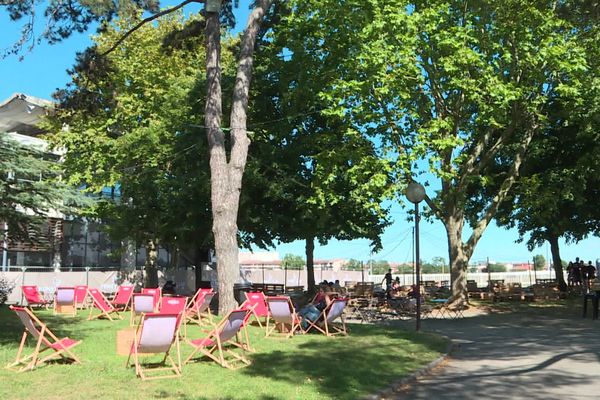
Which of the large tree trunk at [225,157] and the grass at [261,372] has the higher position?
the large tree trunk at [225,157]

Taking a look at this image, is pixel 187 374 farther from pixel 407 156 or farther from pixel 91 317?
pixel 407 156

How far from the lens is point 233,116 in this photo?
16953 millimetres

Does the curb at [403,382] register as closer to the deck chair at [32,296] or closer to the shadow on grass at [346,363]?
the shadow on grass at [346,363]

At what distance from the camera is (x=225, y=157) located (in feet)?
54.6

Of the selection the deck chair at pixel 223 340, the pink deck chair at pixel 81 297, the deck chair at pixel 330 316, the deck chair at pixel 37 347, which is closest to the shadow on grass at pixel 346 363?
the deck chair at pixel 223 340

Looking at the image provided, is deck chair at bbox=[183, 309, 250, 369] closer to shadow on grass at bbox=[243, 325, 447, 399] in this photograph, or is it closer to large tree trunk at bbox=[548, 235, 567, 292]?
shadow on grass at bbox=[243, 325, 447, 399]

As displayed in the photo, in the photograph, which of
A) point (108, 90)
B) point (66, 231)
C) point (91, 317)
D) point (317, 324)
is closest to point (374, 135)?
point (317, 324)

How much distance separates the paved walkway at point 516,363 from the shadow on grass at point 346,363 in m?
0.43

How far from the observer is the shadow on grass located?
7344 millimetres

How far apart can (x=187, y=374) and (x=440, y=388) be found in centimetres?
349

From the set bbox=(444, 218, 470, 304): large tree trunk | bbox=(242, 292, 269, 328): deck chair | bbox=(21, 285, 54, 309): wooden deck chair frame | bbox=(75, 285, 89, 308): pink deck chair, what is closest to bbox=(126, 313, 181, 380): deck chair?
bbox=(242, 292, 269, 328): deck chair

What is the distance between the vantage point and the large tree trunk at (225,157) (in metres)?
15.7

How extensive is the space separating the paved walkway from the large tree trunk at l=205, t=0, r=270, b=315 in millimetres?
5354

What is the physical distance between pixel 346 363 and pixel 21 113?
1409 inches
